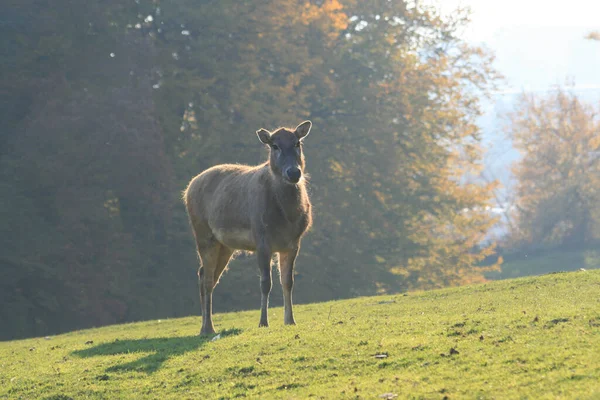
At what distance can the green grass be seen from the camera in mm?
9766

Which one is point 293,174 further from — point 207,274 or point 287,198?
point 207,274

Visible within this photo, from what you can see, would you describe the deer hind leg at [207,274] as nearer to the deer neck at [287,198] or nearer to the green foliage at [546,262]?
the deer neck at [287,198]

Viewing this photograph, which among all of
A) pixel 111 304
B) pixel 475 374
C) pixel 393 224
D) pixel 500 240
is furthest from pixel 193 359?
pixel 500 240

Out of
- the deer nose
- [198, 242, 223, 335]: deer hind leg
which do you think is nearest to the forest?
[198, 242, 223, 335]: deer hind leg

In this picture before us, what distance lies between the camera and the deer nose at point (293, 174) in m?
15.4

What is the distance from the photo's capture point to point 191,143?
4094 cm

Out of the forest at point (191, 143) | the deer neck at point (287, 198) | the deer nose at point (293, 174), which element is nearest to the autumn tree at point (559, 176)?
the forest at point (191, 143)

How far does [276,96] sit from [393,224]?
9771 mm

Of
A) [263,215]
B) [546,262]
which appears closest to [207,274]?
[263,215]

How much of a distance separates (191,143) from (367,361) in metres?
30.3

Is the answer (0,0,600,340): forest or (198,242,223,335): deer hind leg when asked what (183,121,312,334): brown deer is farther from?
(0,0,600,340): forest

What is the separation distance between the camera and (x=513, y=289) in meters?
20.3

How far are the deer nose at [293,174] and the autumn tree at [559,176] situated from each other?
61.9 metres

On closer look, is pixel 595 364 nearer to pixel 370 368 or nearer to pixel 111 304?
pixel 370 368
